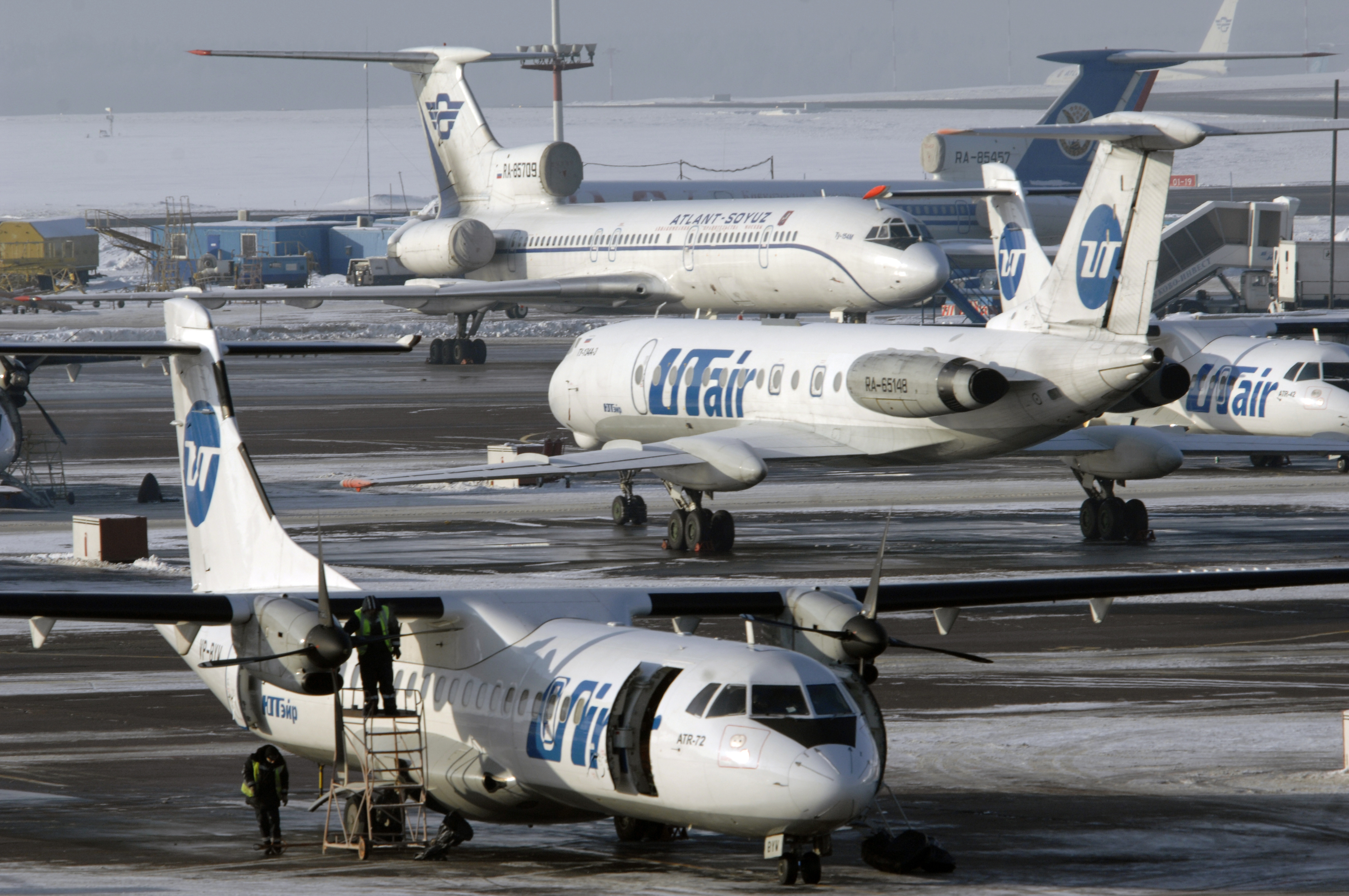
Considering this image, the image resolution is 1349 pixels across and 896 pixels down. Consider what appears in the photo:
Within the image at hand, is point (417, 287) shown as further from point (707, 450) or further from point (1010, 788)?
point (1010, 788)

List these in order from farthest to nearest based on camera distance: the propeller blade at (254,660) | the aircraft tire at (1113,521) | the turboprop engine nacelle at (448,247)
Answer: the turboprop engine nacelle at (448,247) < the aircraft tire at (1113,521) < the propeller blade at (254,660)

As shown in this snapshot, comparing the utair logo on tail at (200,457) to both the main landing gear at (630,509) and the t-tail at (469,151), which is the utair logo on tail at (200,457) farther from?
the t-tail at (469,151)

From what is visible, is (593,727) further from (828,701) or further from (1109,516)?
(1109,516)

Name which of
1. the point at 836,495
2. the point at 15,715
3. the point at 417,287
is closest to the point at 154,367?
the point at 417,287

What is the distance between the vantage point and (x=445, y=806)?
15.3 meters

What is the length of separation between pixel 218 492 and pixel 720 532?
1421cm

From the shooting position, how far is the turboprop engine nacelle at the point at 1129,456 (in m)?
31.3

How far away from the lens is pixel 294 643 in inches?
555

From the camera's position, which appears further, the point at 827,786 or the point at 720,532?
the point at 720,532

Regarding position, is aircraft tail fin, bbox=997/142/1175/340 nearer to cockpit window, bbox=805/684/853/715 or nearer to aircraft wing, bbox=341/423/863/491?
aircraft wing, bbox=341/423/863/491

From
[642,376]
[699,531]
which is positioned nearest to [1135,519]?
[699,531]

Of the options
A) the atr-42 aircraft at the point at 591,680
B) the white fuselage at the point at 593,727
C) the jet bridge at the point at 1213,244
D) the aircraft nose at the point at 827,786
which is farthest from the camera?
the jet bridge at the point at 1213,244

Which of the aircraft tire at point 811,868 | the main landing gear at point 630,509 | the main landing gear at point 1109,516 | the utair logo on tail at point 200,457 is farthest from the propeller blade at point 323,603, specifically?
the main landing gear at point 1109,516

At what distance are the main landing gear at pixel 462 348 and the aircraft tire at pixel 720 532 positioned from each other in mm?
38517
